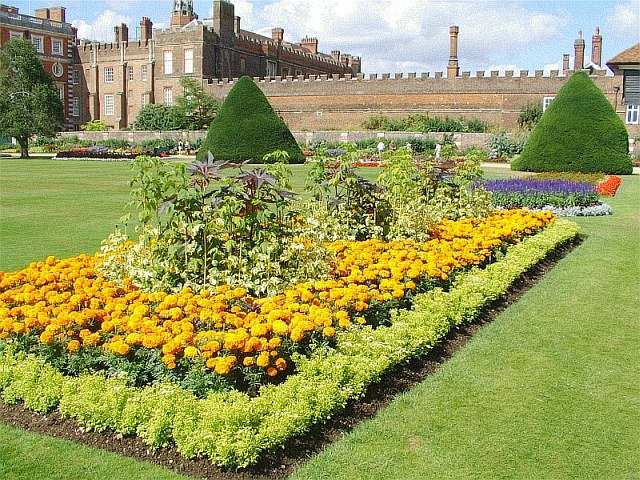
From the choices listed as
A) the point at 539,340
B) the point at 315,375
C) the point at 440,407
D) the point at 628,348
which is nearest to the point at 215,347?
the point at 315,375

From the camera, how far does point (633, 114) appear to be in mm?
40219

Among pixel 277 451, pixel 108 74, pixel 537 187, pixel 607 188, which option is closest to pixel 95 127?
pixel 108 74

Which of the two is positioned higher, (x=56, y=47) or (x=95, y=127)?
(x=56, y=47)

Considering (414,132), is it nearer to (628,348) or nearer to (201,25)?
(201,25)

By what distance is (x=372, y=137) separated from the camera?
40844 millimetres

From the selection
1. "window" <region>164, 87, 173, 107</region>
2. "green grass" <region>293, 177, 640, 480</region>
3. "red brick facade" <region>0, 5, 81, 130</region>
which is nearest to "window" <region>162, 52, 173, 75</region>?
"window" <region>164, 87, 173, 107</region>

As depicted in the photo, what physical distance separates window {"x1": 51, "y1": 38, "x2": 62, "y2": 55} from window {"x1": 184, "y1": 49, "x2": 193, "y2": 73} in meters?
12.3

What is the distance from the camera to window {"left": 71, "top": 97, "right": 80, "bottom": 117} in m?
57.3

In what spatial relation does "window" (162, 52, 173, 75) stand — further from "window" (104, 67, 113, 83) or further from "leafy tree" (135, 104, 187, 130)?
"window" (104, 67, 113, 83)

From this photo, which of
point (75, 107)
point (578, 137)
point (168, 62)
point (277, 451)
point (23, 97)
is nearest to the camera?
point (277, 451)

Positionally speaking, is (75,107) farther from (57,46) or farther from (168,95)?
(168,95)

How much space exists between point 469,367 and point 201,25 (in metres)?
48.4

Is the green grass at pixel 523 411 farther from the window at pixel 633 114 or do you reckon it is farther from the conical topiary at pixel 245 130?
the window at pixel 633 114

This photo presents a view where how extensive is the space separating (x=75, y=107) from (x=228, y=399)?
190 ft
